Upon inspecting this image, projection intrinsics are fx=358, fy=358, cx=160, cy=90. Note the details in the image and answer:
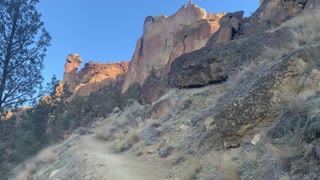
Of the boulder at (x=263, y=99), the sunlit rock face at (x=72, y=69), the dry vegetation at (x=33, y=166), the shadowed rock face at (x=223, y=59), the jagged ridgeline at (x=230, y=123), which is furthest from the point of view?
the sunlit rock face at (x=72, y=69)

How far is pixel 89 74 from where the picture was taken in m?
91.6

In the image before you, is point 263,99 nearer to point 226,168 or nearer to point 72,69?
point 226,168

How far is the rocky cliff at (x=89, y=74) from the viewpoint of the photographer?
83.2 meters

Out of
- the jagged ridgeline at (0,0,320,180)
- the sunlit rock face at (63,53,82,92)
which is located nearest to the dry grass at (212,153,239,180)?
the jagged ridgeline at (0,0,320,180)

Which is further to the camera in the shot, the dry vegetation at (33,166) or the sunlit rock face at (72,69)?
the sunlit rock face at (72,69)

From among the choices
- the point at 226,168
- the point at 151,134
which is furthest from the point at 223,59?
the point at 226,168

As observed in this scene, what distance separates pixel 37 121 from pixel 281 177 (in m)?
24.7

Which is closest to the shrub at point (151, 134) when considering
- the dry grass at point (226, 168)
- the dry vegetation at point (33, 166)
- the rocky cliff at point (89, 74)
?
the dry vegetation at point (33, 166)

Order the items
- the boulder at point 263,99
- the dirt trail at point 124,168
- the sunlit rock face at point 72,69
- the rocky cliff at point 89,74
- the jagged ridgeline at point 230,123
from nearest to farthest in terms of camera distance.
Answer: the jagged ridgeline at point 230,123
the boulder at point 263,99
the dirt trail at point 124,168
the rocky cliff at point 89,74
the sunlit rock face at point 72,69

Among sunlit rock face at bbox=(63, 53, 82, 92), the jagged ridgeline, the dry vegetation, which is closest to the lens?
the jagged ridgeline

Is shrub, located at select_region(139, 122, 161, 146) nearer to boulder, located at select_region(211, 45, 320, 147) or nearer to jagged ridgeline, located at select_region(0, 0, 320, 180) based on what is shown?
jagged ridgeline, located at select_region(0, 0, 320, 180)

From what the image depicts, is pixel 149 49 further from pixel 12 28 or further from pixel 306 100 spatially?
pixel 306 100

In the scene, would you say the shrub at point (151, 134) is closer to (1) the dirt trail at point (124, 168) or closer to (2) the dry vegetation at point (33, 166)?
(1) the dirt trail at point (124, 168)

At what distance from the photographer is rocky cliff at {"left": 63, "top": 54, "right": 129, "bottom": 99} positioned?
8319 cm
